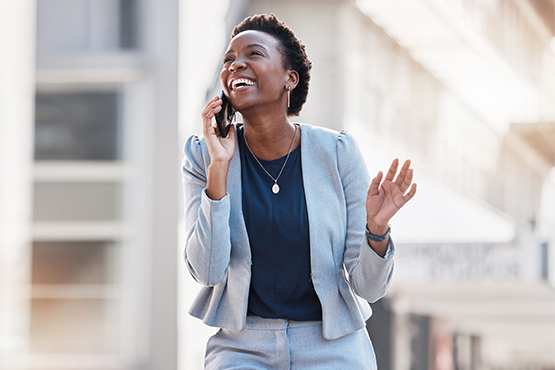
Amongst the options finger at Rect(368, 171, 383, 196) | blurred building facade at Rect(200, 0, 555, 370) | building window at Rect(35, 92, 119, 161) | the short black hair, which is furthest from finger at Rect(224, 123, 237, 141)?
blurred building facade at Rect(200, 0, 555, 370)

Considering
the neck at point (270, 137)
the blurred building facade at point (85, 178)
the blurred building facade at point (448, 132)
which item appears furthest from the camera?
the blurred building facade at point (448, 132)

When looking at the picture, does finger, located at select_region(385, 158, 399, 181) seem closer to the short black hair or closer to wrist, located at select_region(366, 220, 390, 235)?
wrist, located at select_region(366, 220, 390, 235)

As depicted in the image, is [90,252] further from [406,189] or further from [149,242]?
[406,189]

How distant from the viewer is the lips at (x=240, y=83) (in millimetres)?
2000

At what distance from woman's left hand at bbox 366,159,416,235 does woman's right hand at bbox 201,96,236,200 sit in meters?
0.43

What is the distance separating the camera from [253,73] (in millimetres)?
2014

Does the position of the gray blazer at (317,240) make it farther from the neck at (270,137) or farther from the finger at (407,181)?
the finger at (407,181)

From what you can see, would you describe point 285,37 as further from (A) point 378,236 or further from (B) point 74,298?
(B) point 74,298

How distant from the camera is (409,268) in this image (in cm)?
732

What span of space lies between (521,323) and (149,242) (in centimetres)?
613

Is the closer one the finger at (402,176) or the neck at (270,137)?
the finger at (402,176)

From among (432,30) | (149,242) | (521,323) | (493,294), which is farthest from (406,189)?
(521,323)

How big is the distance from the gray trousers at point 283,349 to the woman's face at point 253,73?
659mm

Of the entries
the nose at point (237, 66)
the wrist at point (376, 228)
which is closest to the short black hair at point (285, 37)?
the nose at point (237, 66)
